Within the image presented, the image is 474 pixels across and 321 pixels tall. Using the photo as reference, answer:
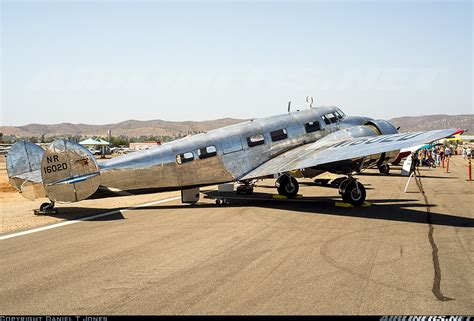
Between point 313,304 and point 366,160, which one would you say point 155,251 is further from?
point 366,160

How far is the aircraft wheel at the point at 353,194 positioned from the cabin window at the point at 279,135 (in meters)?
3.72

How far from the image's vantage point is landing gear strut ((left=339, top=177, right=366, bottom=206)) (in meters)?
17.2

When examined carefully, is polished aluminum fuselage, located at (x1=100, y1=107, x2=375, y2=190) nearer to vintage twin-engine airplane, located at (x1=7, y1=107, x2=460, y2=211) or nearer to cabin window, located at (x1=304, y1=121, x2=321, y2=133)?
Answer: vintage twin-engine airplane, located at (x1=7, y1=107, x2=460, y2=211)

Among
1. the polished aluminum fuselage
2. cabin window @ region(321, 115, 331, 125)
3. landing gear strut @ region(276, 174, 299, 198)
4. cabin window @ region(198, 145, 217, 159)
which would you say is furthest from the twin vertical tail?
cabin window @ region(321, 115, 331, 125)

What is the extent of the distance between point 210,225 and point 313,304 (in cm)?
715

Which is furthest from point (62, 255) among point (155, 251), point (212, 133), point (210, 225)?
point (212, 133)

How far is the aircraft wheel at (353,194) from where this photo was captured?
17.2m

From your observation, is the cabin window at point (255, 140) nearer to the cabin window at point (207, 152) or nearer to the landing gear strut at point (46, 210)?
the cabin window at point (207, 152)

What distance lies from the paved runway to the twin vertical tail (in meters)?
1.38

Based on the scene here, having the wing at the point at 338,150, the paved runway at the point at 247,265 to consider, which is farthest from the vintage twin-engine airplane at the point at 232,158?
the paved runway at the point at 247,265

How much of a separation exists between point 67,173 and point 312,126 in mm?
10998

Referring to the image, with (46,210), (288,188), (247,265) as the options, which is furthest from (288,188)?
(247,265)

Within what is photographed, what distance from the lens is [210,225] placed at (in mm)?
13383

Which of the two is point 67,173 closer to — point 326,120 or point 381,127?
point 326,120
